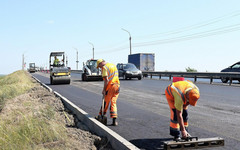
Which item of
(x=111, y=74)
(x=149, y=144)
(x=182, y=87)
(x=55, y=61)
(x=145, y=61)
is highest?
(x=145, y=61)

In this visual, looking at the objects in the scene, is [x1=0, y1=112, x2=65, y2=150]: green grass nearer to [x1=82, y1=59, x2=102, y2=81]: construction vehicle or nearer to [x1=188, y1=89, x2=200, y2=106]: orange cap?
[x1=188, y1=89, x2=200, y2=106]: orange cap

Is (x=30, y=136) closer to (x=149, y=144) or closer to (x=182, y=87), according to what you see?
(x=149, y=144)

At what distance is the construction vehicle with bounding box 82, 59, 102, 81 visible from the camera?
2431 centimetres

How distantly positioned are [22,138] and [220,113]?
6011mm

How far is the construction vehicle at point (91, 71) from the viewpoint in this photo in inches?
957

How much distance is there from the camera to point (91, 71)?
80.0ft

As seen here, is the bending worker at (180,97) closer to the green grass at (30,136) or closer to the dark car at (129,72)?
the green grass at (30,136)

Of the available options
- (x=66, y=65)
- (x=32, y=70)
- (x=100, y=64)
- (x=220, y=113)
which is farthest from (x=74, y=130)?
(x=32, y=70)

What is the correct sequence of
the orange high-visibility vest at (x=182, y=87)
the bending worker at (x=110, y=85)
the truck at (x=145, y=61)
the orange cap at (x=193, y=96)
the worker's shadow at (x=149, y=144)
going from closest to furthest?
the orange cap at (x=193, y=96) < the orange high-visibility vest at (x=182, y=87) < the worker's shadow at (x=149, y=144) < the bending worker at (x=110, y=85) < the truck at (x=145, y=61)

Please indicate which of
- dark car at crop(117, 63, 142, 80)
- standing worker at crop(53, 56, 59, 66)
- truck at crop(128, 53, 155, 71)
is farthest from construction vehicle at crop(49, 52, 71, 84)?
truck at crop(128, 53, 155, 71)

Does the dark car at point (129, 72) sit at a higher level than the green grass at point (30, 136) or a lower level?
higher

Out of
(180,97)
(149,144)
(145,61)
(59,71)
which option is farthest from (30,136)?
(145,61)

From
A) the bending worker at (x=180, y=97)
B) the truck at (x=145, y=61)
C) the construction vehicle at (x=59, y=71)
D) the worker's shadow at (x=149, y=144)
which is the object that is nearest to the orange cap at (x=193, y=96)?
the bending worker at (x=180, y=97)

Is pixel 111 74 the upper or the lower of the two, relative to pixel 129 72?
upper
